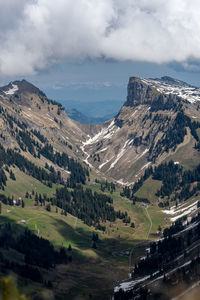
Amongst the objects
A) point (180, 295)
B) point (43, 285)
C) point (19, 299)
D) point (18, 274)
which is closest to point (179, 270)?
point (180, 295)

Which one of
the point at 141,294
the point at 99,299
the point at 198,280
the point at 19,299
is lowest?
the point at 99,299

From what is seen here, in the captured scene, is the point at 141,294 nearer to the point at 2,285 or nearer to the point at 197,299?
the point at 197,299

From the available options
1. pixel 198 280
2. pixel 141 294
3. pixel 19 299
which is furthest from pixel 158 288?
pixel 19 299

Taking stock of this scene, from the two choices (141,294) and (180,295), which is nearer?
(180,295)

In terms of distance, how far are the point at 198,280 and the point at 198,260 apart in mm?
22982

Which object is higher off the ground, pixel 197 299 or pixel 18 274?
pixel 197 299

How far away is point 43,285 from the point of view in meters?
190

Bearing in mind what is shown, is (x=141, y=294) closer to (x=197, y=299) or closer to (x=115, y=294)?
(x=115, y=294)

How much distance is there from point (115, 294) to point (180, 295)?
48809mm

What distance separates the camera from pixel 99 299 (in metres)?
189

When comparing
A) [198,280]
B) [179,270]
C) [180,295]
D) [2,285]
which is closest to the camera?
[2,285]

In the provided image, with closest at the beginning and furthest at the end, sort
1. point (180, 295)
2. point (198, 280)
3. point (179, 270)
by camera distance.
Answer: point (180, 295) → point (198, 280) → point (179, 270)

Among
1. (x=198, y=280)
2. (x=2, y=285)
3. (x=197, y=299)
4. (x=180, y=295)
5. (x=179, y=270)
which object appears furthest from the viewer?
(x=179, y=270)

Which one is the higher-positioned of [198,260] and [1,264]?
[198,260]
